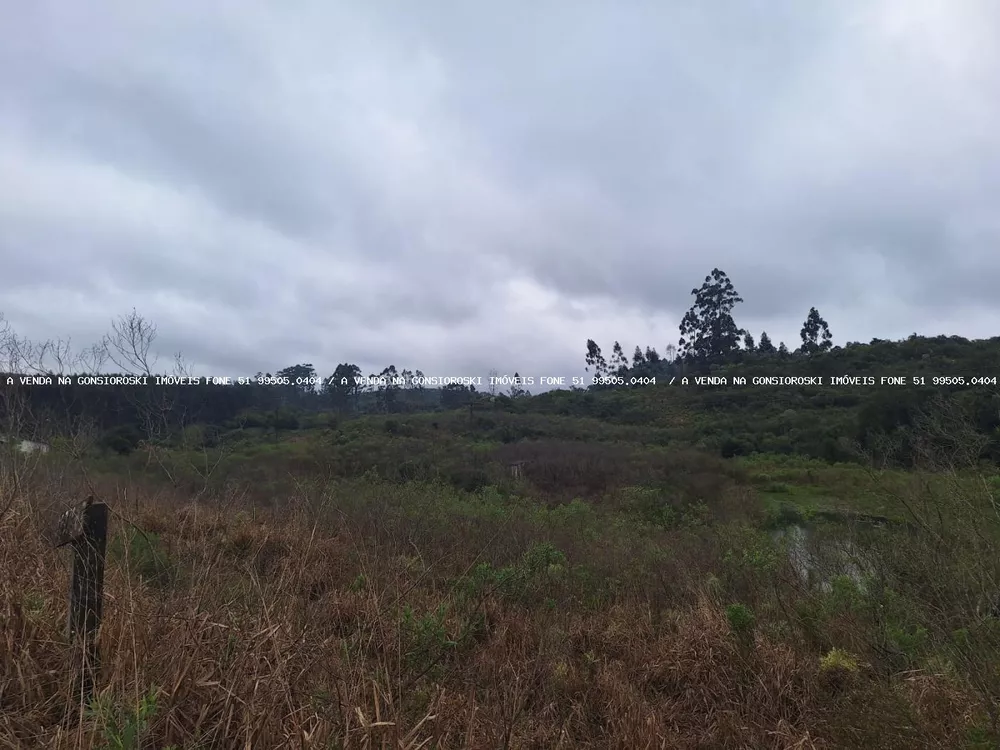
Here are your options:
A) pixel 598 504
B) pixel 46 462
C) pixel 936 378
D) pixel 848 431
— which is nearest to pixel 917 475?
pixel 46 462

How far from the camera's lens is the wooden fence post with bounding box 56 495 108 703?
8.42ft

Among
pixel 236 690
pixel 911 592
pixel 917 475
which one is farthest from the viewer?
pixel 917 475

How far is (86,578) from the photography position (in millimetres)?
2598

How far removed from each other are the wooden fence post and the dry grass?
85 millimetres

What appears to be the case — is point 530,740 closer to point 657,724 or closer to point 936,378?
point 657,724

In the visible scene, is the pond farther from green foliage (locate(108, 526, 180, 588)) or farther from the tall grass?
Answer: green foliage (locate(108, 526, 180, 588))

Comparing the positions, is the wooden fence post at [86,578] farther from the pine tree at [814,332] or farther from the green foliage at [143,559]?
the pine tree at [814,332]

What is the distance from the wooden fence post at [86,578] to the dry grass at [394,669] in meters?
0.09

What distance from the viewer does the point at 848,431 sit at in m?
24.0

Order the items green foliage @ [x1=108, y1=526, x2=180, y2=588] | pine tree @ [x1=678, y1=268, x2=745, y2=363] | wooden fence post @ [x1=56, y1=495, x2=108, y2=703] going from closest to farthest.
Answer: wooden fence post @ [x1=56, y1=495, x2=108, y2=703]
green foliage @ [x1=108, y1=526, x2=180, y2=588]
pine tree @ [x1=678, y1=268, x2=745, y2=363]

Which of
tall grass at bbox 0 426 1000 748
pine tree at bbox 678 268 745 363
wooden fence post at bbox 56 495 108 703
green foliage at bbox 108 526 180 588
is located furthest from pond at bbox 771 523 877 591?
pine tree at bbox 678 268 745 363

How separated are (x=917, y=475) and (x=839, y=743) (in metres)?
3.40

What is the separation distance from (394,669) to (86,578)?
1.79 m

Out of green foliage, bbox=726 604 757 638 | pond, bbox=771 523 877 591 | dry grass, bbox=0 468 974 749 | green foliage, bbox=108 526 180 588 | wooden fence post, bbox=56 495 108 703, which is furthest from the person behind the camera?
pond, bbox=771 523 877 591
